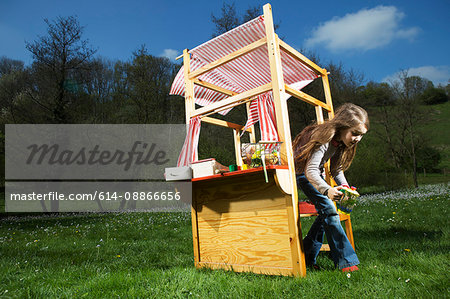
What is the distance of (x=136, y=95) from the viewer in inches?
858

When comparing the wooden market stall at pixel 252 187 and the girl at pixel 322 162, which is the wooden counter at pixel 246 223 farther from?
the girl at pixel 322 162

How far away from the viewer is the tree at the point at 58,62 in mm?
18859

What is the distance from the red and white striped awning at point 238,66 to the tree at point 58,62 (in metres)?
16.7

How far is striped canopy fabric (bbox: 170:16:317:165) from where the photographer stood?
12.6 feet

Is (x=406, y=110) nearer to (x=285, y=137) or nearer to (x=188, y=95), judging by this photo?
(x=188, y=95)

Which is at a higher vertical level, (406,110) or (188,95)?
(406,110)

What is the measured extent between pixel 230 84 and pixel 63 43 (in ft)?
58.7

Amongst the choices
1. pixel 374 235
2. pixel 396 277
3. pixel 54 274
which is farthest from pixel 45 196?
pixel 396 277

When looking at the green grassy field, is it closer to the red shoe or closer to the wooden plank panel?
the red shoe

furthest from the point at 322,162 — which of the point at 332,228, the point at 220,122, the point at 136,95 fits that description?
the point at 136,95

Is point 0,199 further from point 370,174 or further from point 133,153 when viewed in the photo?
point 370,174

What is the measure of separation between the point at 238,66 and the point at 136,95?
1837 centimetres

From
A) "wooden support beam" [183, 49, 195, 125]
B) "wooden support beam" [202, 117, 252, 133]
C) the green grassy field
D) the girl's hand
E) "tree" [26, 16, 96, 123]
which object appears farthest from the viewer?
the green grassy field

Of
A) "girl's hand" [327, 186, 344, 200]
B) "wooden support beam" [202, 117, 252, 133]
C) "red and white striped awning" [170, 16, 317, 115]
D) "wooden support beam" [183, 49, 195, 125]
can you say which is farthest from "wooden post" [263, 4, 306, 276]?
"wooden support beam" [183, 49, 195, 125]
